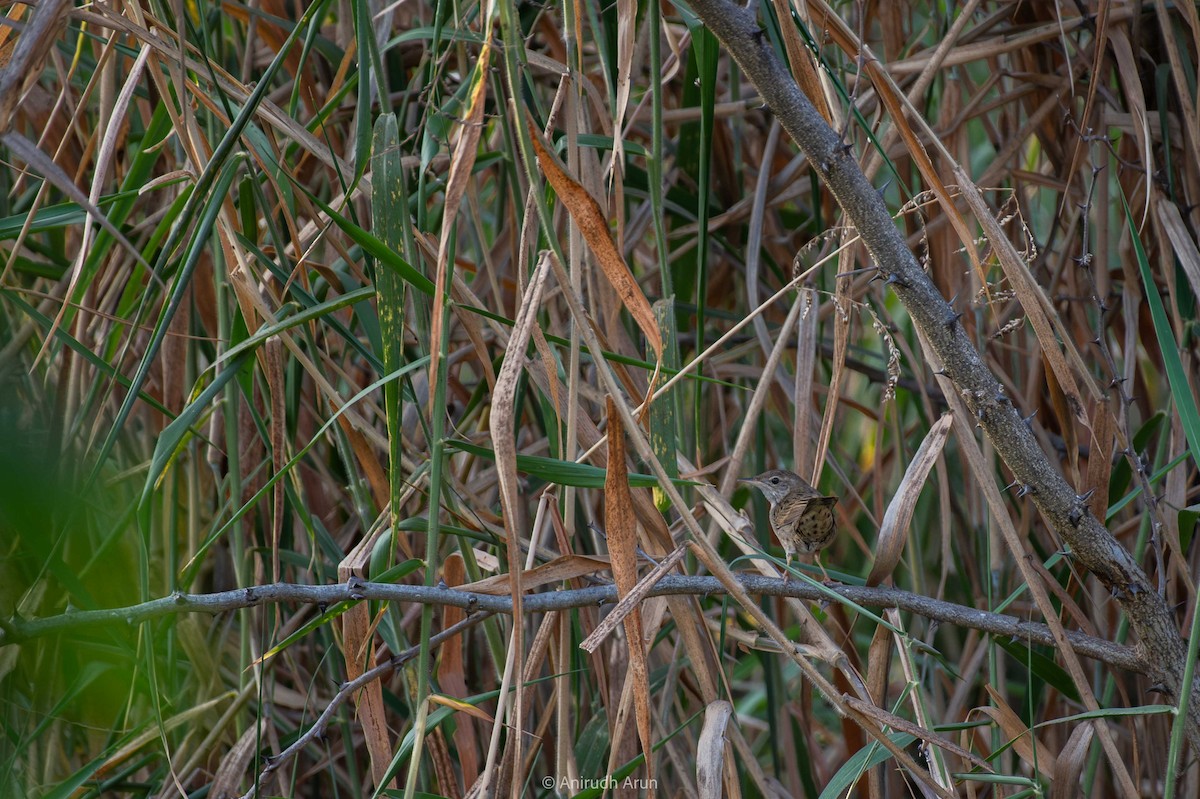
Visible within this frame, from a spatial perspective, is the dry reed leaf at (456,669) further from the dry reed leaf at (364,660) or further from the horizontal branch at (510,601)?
the horizontal branch at (510,601)

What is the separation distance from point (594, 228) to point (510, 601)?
1.70ft

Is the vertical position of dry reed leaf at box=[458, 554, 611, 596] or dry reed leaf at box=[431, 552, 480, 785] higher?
dry reed leaf at box=[458, 554, 611, 596]

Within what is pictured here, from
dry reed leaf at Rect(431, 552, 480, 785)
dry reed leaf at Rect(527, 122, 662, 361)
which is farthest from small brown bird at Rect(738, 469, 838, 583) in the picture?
dry reed leaf at Rect(527, 122, 662, 361)

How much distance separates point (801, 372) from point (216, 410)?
1207mm

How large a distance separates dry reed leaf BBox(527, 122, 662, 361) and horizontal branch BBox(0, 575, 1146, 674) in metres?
0.38

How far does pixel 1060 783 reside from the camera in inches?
66.3

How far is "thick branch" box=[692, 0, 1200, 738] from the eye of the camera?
4.33 feet

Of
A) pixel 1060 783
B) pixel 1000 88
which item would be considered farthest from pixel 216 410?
pixel 1000 88

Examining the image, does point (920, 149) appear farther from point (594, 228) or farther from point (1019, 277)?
point (594, 228)

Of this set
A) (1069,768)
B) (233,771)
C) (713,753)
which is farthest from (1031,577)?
(233,771)

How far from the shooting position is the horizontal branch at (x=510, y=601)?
45.9 inches

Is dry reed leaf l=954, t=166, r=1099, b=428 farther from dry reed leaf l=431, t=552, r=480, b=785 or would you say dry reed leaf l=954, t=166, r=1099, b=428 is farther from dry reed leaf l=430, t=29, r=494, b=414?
dry reed leaf l=431, t=552, r=480, b=785

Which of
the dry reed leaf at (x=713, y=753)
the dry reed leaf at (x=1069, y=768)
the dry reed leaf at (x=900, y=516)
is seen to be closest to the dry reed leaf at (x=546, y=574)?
the dry reed leaf at (x=713, y=753)

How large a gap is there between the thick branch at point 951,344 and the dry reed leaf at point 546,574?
572 millimetres
